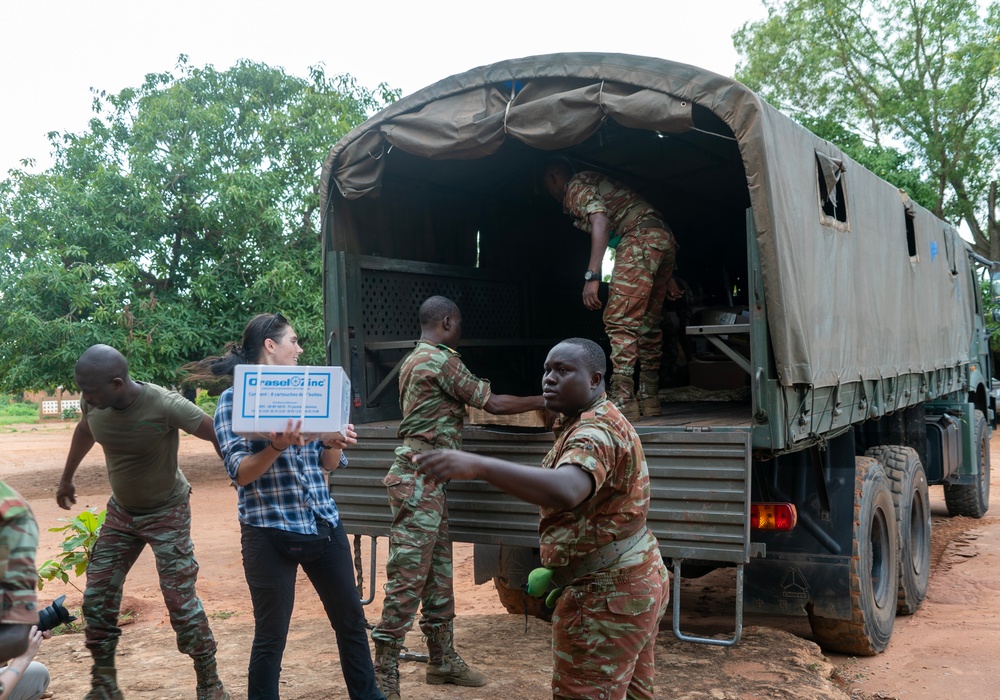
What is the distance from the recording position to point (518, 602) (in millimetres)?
5422

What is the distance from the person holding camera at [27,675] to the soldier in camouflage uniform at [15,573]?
66 mm

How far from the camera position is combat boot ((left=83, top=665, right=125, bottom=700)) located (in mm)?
3791

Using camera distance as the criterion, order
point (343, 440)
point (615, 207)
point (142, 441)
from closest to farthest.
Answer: point (343, 440) → point (142, 441) → point (615, 207)

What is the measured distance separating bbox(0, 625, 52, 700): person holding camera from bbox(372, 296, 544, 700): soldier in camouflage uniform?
1487 mm

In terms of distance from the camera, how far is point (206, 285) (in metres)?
12.2

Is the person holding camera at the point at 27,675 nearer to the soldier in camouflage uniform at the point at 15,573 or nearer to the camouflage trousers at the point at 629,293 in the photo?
the soldier in camouflage uniform at the point at 15,573

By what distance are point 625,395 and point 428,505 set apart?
1173 mm

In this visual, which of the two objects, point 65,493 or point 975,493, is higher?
point 65,493

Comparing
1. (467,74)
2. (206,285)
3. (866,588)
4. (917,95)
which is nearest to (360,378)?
(467,74)

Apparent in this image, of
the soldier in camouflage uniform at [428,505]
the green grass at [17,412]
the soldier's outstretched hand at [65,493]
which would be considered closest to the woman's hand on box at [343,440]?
the soldier in camouflage uniform at [428,505]

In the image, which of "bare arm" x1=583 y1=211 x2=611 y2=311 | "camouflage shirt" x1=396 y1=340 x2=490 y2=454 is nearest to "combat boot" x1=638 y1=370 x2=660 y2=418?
"bare arm" x1=583 y1=211 x2=611 y2=311

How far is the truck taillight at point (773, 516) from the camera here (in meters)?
4.05

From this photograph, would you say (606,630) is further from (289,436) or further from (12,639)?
(12,639)

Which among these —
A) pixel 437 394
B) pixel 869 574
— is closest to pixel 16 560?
pixel 437 394
